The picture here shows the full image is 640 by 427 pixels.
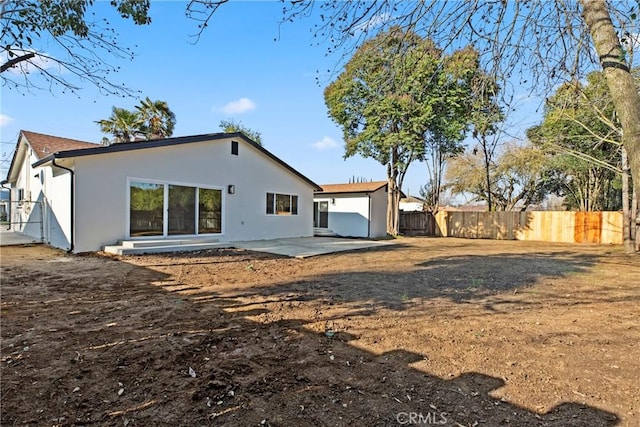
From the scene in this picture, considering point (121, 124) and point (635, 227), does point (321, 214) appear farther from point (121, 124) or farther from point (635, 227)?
point (635, 227)

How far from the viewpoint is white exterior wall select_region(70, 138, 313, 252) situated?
9094mm

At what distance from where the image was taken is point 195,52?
4863 mm

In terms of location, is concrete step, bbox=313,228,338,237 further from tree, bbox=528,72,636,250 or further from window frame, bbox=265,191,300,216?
tree, bbox=528,72,636,250

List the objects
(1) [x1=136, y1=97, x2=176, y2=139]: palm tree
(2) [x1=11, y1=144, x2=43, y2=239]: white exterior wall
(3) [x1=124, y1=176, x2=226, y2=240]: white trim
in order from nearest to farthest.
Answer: (3) [x1=124, y1=176, x2=226, y2=240]: white trim, (2) [x1=11, y1=144, x2=43, y2=239]: white exterior wall, (1) [x1=136, y1=97, x2=176, y2=139]: palm tree

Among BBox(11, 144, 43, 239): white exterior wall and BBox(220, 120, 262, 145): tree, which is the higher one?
BBox(220, 120, 262, 145): tree

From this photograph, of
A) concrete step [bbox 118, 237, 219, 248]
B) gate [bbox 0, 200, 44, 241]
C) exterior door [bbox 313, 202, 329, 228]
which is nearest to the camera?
concrete step [bbox 118, 237, 219, 248]

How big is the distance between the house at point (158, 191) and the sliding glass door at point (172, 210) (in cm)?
3

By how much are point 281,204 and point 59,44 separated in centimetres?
1099

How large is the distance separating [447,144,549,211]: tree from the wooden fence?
3355mm

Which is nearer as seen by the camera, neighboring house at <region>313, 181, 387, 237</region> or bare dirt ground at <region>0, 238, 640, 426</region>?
bare dirt ground at <region>0, 238, 640, 426</region>

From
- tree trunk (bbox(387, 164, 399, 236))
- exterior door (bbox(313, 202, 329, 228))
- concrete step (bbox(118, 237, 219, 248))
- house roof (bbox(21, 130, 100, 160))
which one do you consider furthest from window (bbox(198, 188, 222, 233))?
tree trunk (bbox(387, 164, 399, 236))

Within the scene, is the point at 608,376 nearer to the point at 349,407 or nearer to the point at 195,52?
the point at 349,407

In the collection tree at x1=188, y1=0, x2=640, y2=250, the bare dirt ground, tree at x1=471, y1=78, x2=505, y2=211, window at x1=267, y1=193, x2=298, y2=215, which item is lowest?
the bare dirt ground

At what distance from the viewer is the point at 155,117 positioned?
64.8ft
